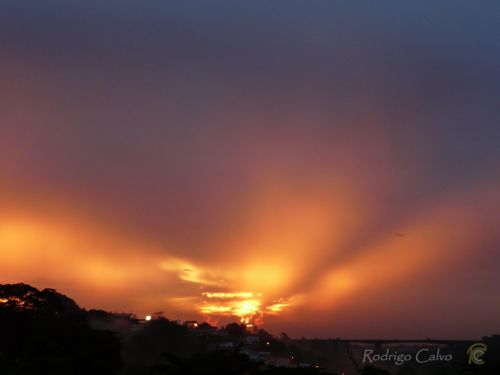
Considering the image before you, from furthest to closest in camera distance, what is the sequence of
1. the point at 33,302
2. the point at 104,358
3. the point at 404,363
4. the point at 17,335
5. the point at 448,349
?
the point at 448,349, the point at 404,363, the point at 33,302, the point at 17,335, the point at 104,358

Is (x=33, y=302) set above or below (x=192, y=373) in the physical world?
above

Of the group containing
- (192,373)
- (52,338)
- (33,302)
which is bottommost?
(192,373)

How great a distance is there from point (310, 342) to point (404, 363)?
112ft

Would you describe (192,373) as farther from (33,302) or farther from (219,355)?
(33,302)

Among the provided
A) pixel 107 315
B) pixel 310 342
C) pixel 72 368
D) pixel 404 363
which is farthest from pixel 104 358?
pixel 310 342

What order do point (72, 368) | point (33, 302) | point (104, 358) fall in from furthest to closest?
point (33, 302) < point (104, 358) < point (72, 368)

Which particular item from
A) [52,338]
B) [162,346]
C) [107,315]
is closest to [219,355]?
[52,338]

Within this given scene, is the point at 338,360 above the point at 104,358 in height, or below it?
above

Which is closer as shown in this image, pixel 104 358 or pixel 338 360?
pixel 104 358

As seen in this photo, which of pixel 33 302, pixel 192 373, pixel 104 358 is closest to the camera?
pixel 192 373

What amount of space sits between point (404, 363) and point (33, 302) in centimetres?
13291

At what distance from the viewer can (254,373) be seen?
104 ft

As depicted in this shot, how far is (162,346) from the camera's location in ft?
299

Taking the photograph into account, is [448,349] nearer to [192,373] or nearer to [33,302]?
[33,302]
